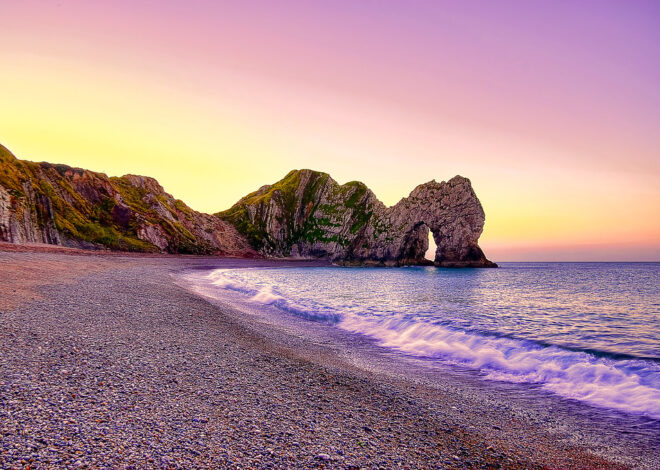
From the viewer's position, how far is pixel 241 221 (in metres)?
185

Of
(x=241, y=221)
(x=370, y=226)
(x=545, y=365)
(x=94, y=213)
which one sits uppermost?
(x=241, y=221)

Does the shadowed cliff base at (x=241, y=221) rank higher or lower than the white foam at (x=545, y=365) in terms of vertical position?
higher

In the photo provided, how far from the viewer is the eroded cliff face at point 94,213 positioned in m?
A: 71.4

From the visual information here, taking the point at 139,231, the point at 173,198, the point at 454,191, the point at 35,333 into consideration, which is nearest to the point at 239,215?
the point at 173,198

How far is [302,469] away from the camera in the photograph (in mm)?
5012

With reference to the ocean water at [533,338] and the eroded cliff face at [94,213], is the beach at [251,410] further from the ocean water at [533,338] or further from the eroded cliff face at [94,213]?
the eroded cliff face at [94,213]

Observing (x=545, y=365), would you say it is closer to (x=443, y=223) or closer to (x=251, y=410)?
(x=251, y=410)

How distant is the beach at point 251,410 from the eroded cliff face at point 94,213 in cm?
7347

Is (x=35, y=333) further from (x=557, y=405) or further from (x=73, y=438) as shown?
(x=557, y=405)

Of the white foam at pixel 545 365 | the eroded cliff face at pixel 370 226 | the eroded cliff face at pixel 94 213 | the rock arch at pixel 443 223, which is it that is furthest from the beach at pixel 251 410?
the eroded cliff face at pixel 370 226

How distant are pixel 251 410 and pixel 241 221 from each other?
184 m

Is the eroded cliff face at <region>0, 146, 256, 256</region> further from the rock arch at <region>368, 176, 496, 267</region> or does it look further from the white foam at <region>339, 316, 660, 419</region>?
the white foam at <region>339, 316, 660, 419</region>

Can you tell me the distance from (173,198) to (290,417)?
536ft

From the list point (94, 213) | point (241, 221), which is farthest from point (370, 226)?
point (94, 213)
